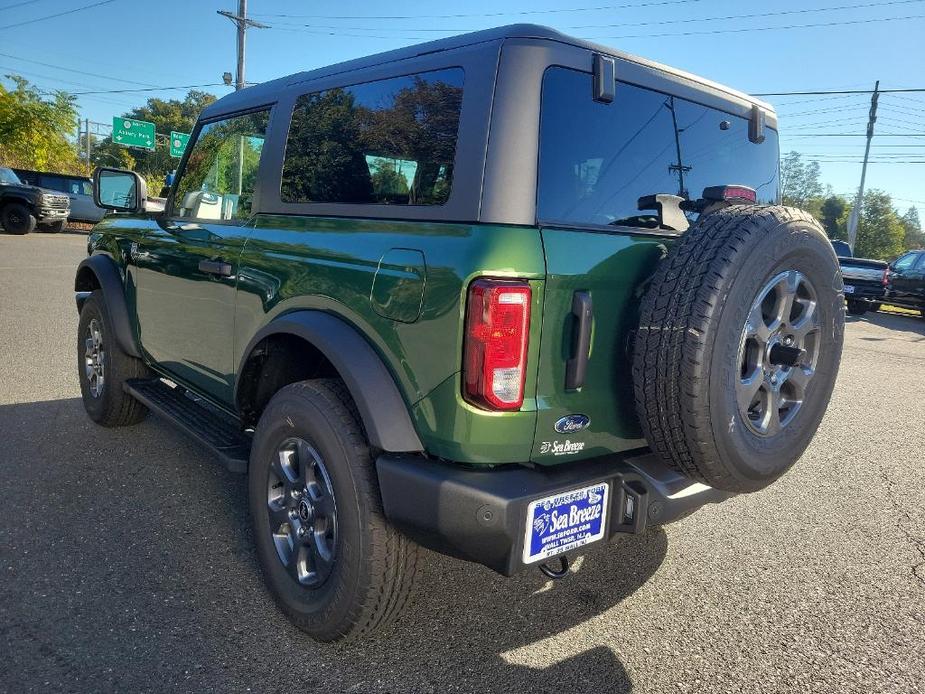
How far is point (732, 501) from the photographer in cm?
374

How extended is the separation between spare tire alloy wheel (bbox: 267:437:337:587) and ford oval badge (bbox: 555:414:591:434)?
0.77 metres

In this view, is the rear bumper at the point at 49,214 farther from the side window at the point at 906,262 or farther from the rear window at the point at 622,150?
Answer: the side window at the point at 906,262

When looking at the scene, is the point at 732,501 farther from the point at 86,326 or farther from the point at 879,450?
the point at 86,326

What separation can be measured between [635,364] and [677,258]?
336 millimetres

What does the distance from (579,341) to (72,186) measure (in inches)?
937

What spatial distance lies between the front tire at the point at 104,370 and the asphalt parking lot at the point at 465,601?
19 cm

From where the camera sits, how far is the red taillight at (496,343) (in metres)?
1.87

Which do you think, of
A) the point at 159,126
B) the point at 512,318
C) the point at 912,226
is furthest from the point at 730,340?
the point at 912,226

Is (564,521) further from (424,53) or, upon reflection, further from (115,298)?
(115,298)

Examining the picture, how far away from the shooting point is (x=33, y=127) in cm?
3059

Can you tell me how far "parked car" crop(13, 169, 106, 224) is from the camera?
21.1 meters

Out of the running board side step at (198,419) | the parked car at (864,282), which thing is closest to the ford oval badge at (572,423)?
the running board side step at (198,419)

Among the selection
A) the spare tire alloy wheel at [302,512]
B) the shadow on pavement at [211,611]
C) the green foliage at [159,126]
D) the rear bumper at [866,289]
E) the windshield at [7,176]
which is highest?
the green foliage at [159,126]

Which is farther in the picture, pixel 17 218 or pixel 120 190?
pixel 17 218
